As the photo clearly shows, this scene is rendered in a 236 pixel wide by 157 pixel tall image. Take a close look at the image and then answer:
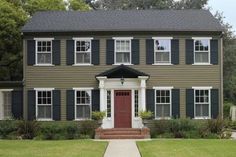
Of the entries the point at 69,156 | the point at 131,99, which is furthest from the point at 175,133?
the point at 69,156

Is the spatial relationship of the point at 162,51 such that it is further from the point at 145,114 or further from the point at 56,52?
the point at 56,52

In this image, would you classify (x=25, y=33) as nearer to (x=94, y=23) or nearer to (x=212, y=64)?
(x=94, y=23)

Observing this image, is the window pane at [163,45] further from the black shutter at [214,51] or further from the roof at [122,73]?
the black shutter at [214,51]

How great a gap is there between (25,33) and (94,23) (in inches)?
166

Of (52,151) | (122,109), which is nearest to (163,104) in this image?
(122,109)

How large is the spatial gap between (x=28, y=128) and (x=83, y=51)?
5646mm

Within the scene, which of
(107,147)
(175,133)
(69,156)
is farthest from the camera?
(175,133)

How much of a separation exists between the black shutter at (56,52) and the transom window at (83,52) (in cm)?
101

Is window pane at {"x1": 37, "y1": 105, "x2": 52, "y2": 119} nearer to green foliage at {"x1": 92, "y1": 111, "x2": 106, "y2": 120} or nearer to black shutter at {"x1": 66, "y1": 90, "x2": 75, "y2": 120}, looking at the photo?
black shutter at {"x1": 66, "y1": 90, "x2": 75, "y2": 120}

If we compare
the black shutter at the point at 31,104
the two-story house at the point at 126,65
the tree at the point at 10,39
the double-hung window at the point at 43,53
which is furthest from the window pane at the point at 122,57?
the tree at the point at 10,39

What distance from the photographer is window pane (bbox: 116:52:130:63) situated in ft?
103

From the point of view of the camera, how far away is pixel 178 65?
31.5 m

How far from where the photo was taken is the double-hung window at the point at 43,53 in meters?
31.5

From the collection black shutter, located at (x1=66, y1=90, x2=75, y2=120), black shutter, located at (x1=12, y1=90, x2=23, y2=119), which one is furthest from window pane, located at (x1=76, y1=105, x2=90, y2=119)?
black shutter, located at (x1=12, y1=90, x2=23, y2=119)
